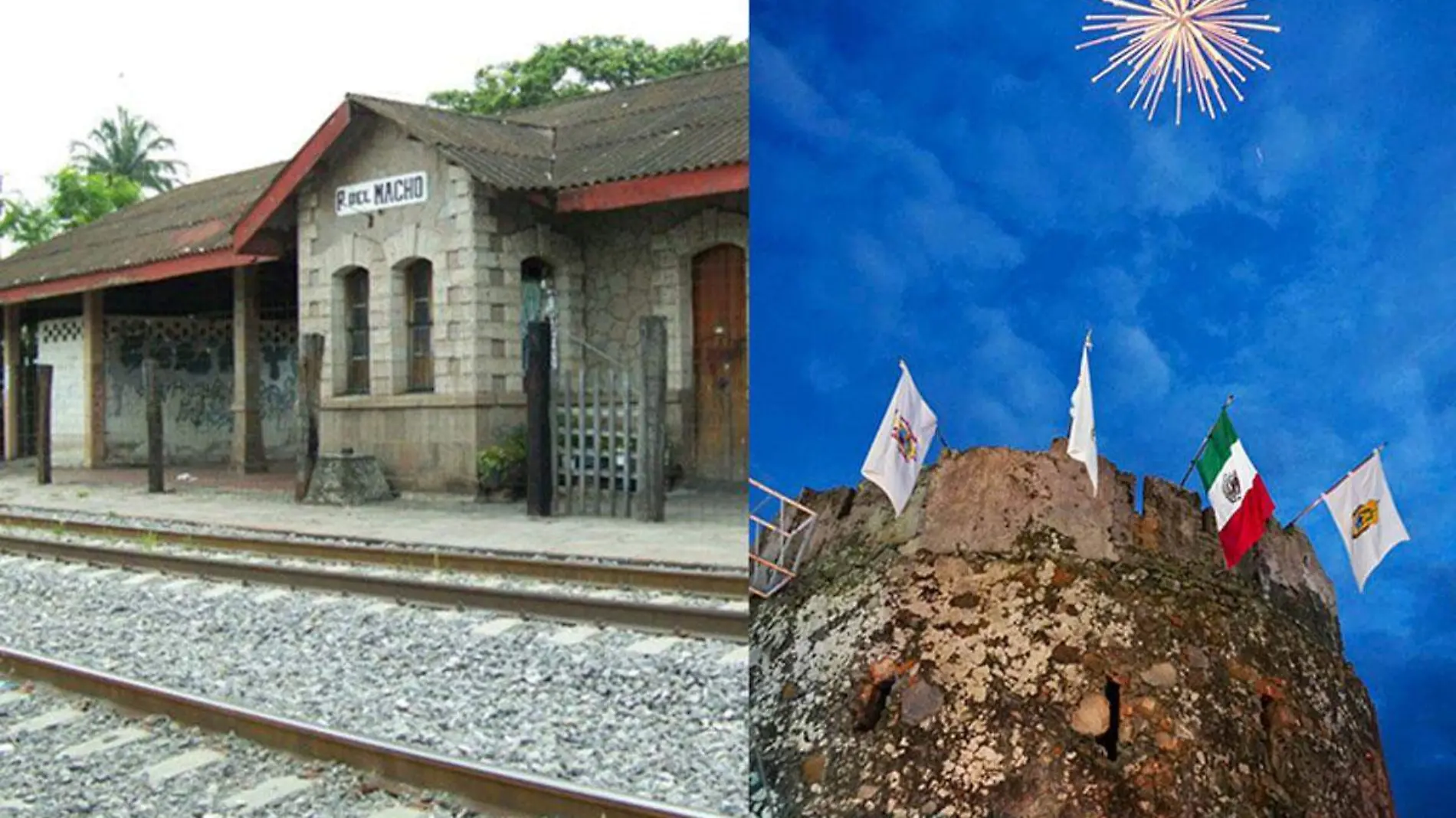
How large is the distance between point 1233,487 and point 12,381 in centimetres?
2253

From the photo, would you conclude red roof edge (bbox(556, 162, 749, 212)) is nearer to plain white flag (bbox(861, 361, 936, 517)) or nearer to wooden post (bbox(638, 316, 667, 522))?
wooden post (bbox(638, 316, 667, 522))

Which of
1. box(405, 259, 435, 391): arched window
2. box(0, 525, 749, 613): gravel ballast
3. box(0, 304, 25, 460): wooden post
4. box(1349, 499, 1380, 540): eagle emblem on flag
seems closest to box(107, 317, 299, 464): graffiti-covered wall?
box(0, 304, 25, 460): wooden post

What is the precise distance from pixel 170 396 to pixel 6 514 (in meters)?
7.26

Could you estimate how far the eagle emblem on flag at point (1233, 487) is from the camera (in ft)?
5.05

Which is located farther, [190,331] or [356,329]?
[190,331]

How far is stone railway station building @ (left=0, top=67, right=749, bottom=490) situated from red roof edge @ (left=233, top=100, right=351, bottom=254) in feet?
0.08

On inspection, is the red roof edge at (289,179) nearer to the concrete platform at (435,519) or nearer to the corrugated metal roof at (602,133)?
the corrugated metal roof at (602,133)

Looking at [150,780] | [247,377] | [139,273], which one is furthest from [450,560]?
[247,377]

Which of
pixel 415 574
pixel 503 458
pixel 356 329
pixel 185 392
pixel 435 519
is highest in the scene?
pixel 356 329

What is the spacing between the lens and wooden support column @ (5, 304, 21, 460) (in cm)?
2033

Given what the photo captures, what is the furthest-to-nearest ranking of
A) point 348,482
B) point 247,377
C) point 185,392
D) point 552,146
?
point 185,392 < point 247,377 < point 348,482 < point 552,146

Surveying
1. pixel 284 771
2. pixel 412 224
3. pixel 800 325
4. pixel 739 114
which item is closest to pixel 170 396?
pixel 412 224

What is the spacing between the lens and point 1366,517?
59.2 inches

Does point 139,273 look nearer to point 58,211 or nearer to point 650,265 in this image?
point 650,265
